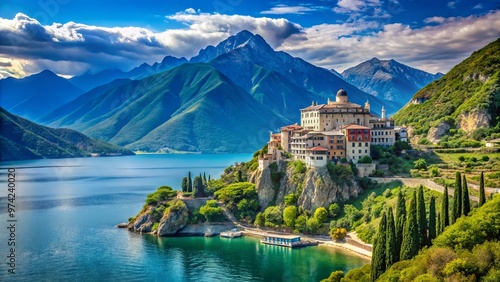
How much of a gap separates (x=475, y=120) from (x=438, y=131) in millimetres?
6827

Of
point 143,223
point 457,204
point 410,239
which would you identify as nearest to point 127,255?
point 143,223

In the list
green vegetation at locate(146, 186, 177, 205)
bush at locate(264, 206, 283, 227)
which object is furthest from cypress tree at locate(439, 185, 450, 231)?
green vegetation at locate(146, 186, 177, 205)

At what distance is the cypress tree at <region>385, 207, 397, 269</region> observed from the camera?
41.2m

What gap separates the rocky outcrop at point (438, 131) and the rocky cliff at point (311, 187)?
1262 inches

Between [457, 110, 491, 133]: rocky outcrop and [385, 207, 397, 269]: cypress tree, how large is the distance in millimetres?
59364

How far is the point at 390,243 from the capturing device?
41.5 meters

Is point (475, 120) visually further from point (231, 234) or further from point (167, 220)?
point (167, 220)

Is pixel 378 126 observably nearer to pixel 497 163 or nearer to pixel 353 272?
pixel 497 163

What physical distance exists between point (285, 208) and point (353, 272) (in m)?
30.8

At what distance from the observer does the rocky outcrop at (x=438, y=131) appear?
318 ft

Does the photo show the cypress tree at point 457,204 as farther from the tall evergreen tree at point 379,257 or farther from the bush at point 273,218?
the bush at point 273,218

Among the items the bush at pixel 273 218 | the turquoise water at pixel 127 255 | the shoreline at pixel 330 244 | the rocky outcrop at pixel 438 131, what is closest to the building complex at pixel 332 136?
the bush at pixel 273 218

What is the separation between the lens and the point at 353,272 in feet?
139

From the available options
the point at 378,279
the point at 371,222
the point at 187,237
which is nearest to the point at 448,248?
the point at 378,279
